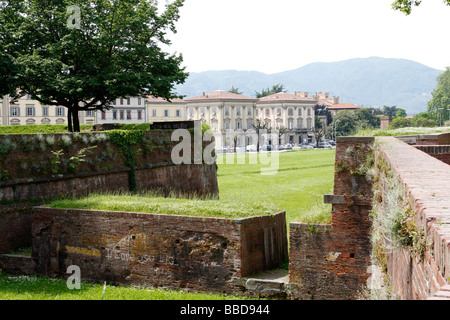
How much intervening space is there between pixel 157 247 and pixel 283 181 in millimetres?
33421

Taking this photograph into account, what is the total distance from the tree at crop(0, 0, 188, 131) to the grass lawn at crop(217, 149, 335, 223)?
29.8 ft

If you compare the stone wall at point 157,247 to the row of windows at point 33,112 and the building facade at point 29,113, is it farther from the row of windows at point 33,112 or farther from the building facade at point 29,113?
the row of windows at point 33,112

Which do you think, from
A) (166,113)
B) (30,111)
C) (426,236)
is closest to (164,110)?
(166,113)

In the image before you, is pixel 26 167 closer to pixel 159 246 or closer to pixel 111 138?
pixel 111 138

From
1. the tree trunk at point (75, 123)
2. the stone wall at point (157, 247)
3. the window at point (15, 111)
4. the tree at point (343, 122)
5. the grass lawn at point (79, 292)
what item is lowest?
the grass lawn at point (79, 292)

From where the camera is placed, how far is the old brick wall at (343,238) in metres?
13.9

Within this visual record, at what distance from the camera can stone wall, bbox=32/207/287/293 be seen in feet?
49.2

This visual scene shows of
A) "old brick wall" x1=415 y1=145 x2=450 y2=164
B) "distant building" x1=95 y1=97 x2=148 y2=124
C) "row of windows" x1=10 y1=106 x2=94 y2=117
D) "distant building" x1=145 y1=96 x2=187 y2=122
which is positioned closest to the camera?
"old brick wall" x1=415 y1=145 x2=450 y2=164

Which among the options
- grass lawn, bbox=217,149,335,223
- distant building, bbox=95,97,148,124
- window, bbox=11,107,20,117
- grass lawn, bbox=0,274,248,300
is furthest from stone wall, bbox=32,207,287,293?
distant building, bbox=95,97,148,124

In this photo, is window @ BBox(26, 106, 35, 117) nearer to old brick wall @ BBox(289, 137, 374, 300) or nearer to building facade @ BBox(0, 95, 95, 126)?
building facade @ BBox(0, 95, 95, 126)

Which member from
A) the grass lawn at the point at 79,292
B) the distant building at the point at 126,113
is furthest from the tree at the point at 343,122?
the grass lawn at the point at 79,292

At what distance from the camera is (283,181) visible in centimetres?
4853

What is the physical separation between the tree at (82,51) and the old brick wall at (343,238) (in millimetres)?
17719

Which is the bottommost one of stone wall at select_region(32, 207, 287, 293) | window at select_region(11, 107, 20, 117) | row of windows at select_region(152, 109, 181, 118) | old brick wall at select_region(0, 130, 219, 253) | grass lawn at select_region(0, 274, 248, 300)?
grass lawn at select_region(0, 274, 248, 300)
